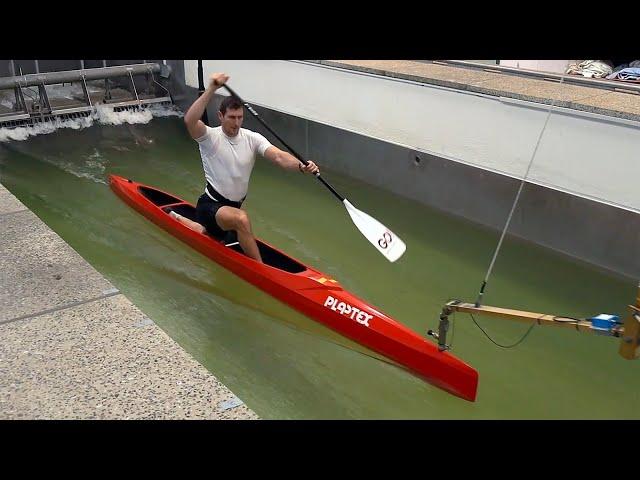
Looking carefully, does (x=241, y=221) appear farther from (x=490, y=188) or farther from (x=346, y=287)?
(x=490, y=188)

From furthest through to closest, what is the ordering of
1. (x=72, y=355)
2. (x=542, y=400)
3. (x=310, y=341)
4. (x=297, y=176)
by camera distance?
(x=297, y=176), (x=310, y=341), (x=542, y=400), (x=72, y=355)

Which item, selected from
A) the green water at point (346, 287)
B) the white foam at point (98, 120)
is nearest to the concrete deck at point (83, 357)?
the green water at point (346, 287)

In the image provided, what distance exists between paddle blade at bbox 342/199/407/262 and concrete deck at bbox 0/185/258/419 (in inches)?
96.4

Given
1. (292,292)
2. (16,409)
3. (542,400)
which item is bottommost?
(542,400)

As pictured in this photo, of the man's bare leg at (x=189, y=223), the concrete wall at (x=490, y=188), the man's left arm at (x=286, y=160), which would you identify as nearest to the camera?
the man's left arm at (x=286, y=160)

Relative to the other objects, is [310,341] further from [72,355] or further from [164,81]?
[164,81]

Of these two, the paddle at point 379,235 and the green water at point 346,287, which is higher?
the paddle at point 379,235

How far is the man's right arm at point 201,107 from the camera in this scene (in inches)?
208

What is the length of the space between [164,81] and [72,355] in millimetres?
10455

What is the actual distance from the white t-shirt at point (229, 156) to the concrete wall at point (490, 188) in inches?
99.4

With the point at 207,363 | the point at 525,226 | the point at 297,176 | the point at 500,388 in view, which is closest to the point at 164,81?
the point at 297,176

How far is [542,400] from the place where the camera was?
4797 millimetres

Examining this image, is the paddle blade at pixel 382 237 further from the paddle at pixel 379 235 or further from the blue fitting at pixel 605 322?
the blue fitting at pixel 605 322

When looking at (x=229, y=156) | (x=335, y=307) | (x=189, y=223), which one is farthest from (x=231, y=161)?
(x=335, y=307)
